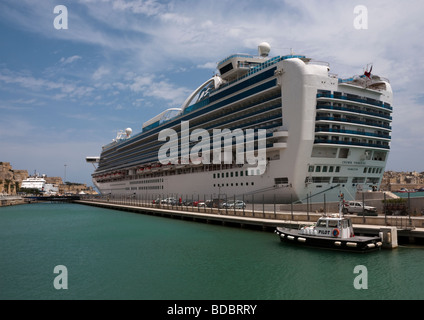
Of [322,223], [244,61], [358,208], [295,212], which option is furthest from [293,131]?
[244,61]

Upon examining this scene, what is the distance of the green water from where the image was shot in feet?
52.5

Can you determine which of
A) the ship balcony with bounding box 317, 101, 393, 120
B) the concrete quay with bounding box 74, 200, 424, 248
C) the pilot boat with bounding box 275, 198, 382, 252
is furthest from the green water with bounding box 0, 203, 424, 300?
the ship balcony with bounding box 317, 101, 393, 120

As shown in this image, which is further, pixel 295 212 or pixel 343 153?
pixel 343 153

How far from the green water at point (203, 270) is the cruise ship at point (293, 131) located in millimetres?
9804

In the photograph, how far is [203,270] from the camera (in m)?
19.8

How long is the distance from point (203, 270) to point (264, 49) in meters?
46.4

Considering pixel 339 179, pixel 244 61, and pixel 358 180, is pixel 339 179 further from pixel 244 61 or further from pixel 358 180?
pixel 244 61

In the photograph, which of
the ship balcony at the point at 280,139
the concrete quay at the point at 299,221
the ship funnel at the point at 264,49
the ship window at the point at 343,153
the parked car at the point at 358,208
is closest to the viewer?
the concrete quay at the point at 299,221

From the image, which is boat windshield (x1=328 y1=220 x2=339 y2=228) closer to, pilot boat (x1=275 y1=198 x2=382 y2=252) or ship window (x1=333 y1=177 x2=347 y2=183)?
pilot boat (x1=275 y1=198 x2=382 y2=252)

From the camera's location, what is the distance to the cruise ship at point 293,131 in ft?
131

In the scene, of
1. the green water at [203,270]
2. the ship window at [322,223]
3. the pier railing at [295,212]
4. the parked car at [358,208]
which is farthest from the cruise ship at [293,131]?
the green water at [203,270]

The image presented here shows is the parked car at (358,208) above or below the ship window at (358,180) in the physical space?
below

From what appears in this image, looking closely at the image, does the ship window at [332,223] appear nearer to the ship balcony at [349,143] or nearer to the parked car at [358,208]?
the parked car at [358,208]

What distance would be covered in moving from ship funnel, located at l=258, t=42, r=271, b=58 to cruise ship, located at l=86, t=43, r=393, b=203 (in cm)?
17
